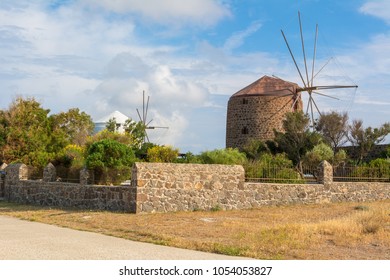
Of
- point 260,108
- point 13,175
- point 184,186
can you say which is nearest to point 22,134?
point 13,175

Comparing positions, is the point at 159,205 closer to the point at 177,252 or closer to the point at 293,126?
the point at 177,252

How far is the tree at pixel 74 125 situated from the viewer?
123 feet

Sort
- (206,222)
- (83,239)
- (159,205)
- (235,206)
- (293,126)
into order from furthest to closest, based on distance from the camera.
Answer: (293,126) < (235,206) < (159,205) < (206,222) < (83,239)

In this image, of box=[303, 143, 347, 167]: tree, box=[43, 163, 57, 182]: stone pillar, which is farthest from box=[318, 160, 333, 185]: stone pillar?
box=[43, 163, 57, 182]: stone pillar

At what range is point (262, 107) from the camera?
4309 cm

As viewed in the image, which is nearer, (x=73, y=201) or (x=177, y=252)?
(x=177, y=252)

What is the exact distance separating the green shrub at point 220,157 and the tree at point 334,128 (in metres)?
16.4

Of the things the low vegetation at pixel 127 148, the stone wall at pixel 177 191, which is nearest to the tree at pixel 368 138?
the low vegetation at pixel 127 148

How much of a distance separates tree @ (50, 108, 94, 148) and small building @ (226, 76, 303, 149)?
12501 millimetres

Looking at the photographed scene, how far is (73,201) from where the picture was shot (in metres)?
21.0

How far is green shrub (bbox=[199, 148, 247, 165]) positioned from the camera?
85.0ft

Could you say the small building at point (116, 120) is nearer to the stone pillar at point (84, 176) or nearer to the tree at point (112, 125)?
the tree at point (112, 125)
